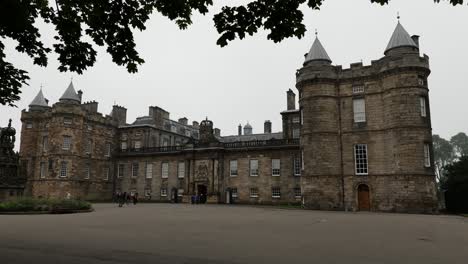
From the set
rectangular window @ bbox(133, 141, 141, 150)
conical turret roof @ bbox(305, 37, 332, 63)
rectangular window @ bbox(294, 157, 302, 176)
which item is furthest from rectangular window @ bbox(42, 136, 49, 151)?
conical turret roof @ bbox(305, 37, 332, 63)

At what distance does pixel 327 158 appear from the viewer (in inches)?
1189

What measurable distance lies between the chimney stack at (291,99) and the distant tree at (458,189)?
20.0 m

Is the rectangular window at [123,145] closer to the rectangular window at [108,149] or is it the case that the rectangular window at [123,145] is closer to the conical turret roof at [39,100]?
the rectangular window at [108,149]

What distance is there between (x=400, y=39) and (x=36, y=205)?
30.3m

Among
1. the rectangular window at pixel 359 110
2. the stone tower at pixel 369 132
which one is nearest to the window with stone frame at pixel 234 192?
the stone tower at pixel 369 132

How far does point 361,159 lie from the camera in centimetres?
2986

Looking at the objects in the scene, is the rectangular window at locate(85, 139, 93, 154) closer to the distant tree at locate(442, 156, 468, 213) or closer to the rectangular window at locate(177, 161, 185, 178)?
the rectangular window at locate(177, 161, 185, 178)

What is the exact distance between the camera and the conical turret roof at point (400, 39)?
2912 centimetres

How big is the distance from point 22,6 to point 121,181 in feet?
142

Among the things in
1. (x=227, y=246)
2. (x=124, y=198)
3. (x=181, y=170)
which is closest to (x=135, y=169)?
(x=181, y=170)

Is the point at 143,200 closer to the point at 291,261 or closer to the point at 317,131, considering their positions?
the point at 317,131

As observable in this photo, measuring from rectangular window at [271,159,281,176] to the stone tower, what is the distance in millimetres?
6973

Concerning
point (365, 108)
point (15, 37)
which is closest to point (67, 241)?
point (15, 37)

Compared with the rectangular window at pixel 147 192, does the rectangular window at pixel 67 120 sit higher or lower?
higher
